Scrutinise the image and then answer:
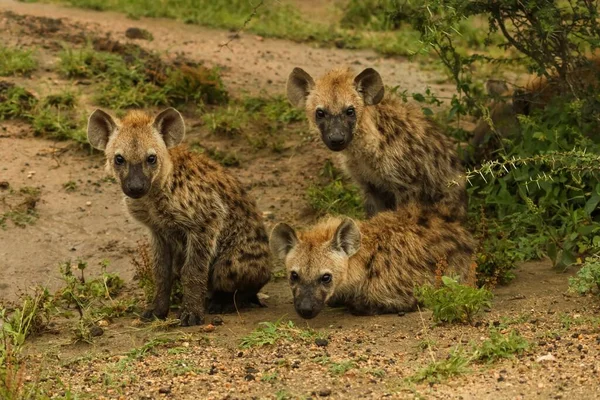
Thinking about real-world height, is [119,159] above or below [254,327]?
above

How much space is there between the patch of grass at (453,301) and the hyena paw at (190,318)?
1.35 meters

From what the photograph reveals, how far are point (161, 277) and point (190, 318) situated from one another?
334 mm

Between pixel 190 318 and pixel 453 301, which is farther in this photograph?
pixel 190 318

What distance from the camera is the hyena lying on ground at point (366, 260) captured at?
598 cm

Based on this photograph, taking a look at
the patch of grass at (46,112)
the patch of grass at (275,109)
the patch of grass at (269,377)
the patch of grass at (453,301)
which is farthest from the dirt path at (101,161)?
the patch of grass at (453,301)

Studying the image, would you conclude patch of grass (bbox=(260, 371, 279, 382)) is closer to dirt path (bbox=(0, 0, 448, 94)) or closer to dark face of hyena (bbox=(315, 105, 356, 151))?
dark face of hyena (bbox=(315, 105, 356, 151))

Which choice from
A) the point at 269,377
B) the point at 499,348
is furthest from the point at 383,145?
the point at 269,377

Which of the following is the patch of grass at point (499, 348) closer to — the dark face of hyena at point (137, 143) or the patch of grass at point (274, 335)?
the patch of grass at point (274, 335)

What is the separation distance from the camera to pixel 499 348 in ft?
16.2

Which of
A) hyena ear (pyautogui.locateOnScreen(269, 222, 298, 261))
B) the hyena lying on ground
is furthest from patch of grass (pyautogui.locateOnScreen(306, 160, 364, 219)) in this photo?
hyena ear (pyautogui.locateOnScreen(269, 222, 298, 261))

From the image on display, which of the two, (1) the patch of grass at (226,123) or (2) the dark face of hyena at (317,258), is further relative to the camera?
(1) the patch of grass at (226,123)

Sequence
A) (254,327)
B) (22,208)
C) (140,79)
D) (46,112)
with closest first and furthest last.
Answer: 1. (254,327)
2. (22,208)
3. (46,112)
4. (140,79)

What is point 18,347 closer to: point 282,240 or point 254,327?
point 254,327

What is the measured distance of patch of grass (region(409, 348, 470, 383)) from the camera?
→ 4.72 meters
